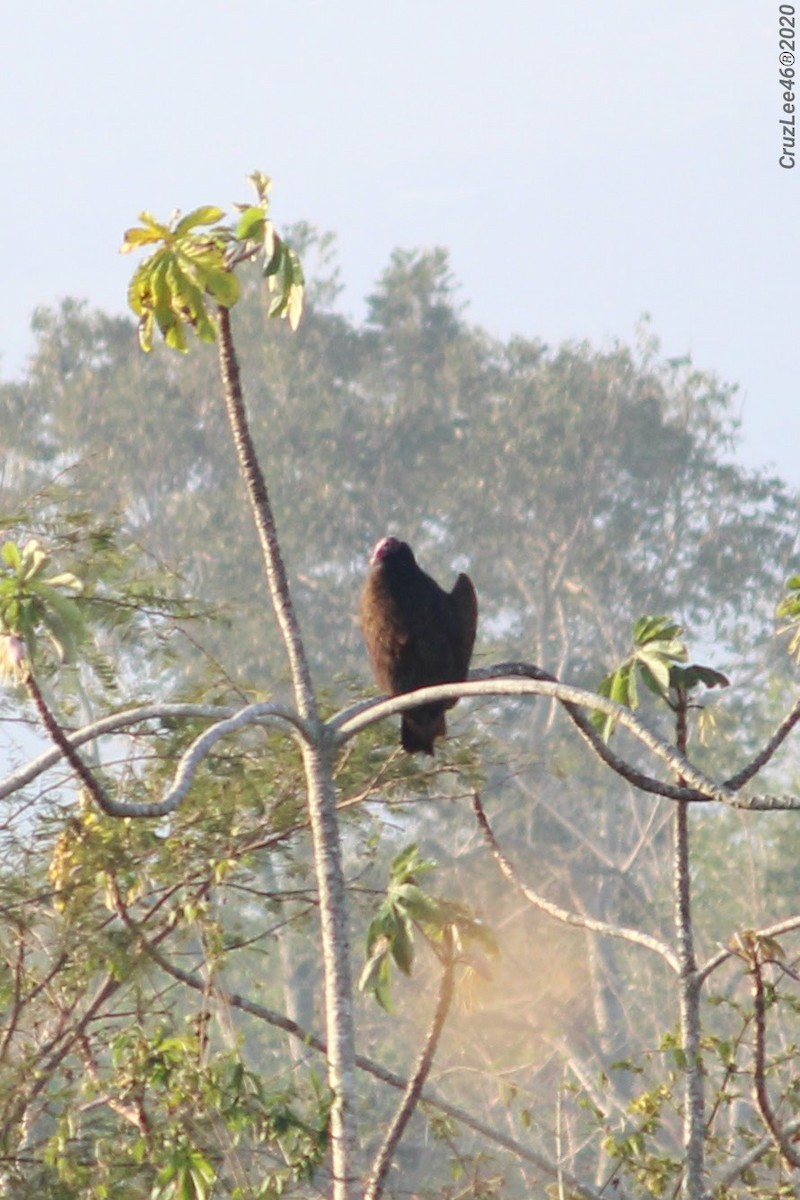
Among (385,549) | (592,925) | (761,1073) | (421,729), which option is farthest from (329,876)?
(385,549)

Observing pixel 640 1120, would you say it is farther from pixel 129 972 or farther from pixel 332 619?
pixel 332 619

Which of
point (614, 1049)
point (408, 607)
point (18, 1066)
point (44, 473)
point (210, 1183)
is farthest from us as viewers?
point (44, 473)

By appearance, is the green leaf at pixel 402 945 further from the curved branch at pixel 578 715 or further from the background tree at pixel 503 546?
the background tree at pixel 503 546

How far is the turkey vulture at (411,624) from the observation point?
5.69 metres

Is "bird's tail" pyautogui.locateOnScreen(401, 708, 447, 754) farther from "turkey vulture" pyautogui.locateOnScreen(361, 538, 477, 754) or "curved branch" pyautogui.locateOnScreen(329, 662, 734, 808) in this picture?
"curved branch" pyautogui.locateOnScreen(329, 662, 734, 808)

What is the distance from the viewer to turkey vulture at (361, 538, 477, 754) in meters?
5.69

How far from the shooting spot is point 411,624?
5.69 meters

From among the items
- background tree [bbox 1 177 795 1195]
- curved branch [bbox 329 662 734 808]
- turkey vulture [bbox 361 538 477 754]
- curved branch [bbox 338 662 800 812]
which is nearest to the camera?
curved branch [bbox 338 662 800 812]

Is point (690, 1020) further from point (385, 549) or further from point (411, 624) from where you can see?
point (385, 549)

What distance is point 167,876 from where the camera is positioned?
5387mm

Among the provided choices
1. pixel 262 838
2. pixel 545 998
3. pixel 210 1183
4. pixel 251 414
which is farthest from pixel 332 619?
pixel 210 1183

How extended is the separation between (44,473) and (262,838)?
1602cm

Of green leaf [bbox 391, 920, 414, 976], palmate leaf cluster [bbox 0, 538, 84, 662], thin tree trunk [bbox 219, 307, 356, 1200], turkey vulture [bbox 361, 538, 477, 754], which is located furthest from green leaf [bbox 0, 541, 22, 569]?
turkey vulture [bbox 361, 538, 477, 754]

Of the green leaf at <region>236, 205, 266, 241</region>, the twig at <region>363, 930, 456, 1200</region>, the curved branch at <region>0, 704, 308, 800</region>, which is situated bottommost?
the twig at <region>363, 930, 456, 1200</region>
